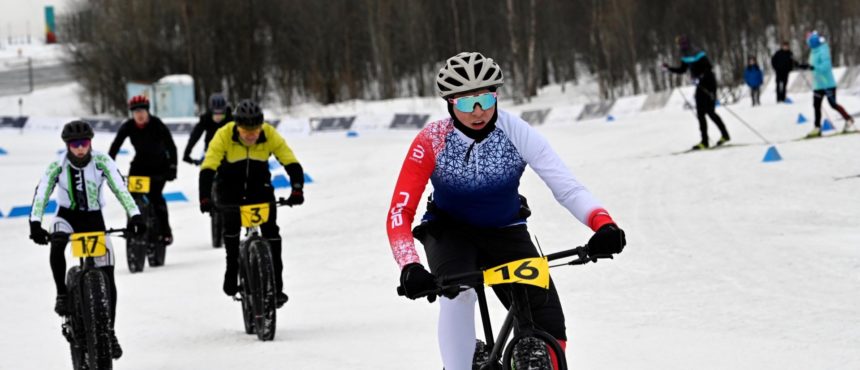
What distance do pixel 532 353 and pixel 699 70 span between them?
54.8 ft

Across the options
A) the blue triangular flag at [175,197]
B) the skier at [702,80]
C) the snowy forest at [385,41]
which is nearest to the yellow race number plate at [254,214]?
the skier at [702,80]

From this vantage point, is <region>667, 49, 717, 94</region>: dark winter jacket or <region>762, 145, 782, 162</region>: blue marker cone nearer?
<region>762, 145, 782, 162</region>: blue marker cone

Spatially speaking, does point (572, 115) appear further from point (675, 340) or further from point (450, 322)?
point (450, 322)

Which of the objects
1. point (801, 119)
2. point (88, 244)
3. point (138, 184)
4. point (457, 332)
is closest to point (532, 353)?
point (457, 332)

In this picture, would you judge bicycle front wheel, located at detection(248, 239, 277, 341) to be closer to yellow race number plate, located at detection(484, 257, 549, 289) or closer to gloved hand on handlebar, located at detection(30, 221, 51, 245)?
gloved hand on handlebar, located at detection(30, 221, 51, 245)

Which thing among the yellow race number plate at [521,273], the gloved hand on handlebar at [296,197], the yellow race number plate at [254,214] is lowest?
the yellow race number plate at [254,214]

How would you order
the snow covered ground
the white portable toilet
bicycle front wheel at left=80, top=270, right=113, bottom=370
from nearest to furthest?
bicycle front wheel at left=80, top=270, right=113, bottom=370 → the snow covered ground → the white portable toilet

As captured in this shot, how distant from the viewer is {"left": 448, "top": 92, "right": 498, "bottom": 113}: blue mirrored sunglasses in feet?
18.1

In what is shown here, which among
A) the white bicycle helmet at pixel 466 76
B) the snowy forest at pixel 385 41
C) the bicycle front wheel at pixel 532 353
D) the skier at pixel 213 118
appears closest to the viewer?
the bicycle front wheel at pixel 532 353

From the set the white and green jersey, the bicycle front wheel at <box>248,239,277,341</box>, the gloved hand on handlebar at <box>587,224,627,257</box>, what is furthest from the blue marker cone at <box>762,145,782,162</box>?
the gloved hand on handlebar at <box>587,224,627,257</box>

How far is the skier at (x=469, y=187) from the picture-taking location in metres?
5.50

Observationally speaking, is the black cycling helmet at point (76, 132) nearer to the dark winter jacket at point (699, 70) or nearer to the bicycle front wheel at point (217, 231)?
the bicycle front wheel at point (217, 231)

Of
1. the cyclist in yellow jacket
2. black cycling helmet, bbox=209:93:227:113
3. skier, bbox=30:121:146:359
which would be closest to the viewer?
skier, bbox=30:121:146:359

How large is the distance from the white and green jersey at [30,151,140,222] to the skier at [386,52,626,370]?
3699mm
